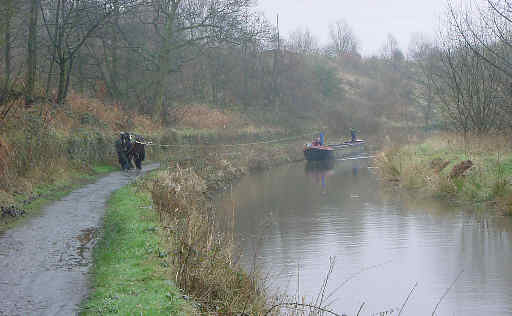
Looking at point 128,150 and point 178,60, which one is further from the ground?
point 178,60

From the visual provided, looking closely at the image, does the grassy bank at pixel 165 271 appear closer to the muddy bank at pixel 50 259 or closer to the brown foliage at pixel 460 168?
the muddy bank at pixel 50 259

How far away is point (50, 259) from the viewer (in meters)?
8.45

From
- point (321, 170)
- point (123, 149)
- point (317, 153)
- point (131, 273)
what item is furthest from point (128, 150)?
point (317, 153)

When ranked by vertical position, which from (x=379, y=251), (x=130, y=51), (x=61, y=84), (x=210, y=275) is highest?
(x=130, y=51)

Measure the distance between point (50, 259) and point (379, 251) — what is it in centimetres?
760

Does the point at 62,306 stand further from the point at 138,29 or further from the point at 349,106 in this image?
the point at 349,106

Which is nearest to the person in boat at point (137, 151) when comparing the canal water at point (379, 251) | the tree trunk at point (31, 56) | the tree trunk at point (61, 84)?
the canal water at point (379, 251)

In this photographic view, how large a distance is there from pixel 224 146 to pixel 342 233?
67.2 ft

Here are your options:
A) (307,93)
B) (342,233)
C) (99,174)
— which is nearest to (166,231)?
(342,233)

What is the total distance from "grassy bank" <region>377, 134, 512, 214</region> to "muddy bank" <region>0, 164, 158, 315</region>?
37.1ft

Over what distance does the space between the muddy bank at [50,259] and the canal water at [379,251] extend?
263 centimetres

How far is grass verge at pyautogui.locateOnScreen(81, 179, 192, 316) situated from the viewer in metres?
6.28

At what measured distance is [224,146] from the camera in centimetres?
3528

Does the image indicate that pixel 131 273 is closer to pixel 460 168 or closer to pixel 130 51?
pixel 460 168
